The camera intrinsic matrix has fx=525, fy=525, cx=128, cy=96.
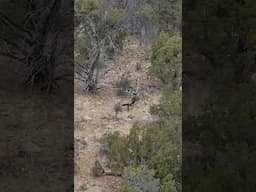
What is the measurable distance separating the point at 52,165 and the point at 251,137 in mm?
2164

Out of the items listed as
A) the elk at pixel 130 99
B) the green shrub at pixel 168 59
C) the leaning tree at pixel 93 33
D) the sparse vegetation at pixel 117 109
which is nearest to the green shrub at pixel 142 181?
the green shrub at pixel 168 59

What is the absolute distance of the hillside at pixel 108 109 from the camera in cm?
523

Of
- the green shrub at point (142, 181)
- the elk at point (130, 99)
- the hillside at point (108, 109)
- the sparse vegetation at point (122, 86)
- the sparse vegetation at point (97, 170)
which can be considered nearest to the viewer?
the green shrub at point (142, 181)

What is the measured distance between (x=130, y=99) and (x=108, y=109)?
0.39 meters

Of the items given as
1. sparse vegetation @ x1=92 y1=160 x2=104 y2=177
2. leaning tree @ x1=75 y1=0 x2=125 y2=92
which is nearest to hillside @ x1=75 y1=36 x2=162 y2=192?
sparse vegetation @ x1=92 y1=160 x2=104 y2=177

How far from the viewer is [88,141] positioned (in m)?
5.89

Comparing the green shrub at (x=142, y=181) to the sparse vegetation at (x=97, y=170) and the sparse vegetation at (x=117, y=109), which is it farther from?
the sparse vegetation at (x=117, y=109)

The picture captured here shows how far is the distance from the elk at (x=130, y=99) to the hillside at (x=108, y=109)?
0.25 ft

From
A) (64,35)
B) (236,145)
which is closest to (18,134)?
(64,35)

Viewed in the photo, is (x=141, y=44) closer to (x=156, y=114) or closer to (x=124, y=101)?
(x=124, y=101)

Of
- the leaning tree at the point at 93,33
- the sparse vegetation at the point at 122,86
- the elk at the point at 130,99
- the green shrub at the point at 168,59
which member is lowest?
the elk at the point at 130,99

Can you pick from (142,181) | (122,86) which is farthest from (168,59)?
(142,181)

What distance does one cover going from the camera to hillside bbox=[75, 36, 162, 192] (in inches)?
206

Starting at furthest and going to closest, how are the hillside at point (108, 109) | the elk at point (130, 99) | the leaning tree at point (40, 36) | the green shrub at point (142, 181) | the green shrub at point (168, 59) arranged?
the elk at point (130, 99) < the leaning tree at point (40, 36) < the green shrub at point (168, 59) < the hillside at point (108, 109) < the green shrub at point (142, 181)
